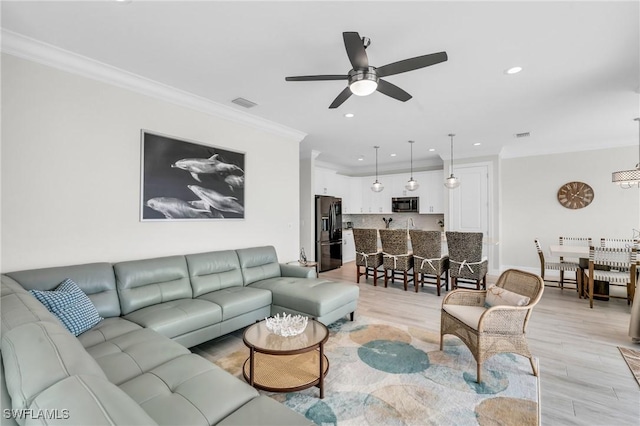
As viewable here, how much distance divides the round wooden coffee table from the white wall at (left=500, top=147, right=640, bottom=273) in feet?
18.7

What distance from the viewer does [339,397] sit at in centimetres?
213

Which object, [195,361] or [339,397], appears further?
[339,397]

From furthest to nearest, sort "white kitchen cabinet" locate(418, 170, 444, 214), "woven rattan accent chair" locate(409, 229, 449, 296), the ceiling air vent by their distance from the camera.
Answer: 1. "white kitchen cabinet" locate(418, 170, 444, 214)
2. "woven rattan accent chair" locate(409, 229, 449, 296)
3. the ceiling air vent

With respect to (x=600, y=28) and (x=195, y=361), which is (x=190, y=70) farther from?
(x=600, y=28)

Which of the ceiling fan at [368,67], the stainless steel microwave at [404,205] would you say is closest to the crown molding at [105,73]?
the ceiling fan at [368,67]

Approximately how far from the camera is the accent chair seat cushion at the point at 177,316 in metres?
2.39

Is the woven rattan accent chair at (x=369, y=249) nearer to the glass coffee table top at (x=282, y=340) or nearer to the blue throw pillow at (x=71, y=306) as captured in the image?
the glass coffee table top at (x=282, y=340)

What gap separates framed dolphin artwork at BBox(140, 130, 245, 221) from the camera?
3.15 metres

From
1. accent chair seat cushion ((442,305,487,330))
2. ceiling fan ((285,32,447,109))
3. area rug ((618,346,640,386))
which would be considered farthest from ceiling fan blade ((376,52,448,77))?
area rug ((618,346,640,386))

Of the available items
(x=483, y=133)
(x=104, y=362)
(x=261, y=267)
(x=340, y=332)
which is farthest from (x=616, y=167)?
(x=104, y=362)

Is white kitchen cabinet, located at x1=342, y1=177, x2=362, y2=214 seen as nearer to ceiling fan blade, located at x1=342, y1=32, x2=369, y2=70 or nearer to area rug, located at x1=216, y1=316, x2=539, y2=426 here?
area rug, located at x1=216, y1=316, x2=539, y2=426

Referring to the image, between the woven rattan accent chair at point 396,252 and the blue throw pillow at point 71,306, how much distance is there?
423 centimetres

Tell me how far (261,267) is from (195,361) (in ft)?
7.03

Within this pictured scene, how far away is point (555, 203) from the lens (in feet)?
19.5
